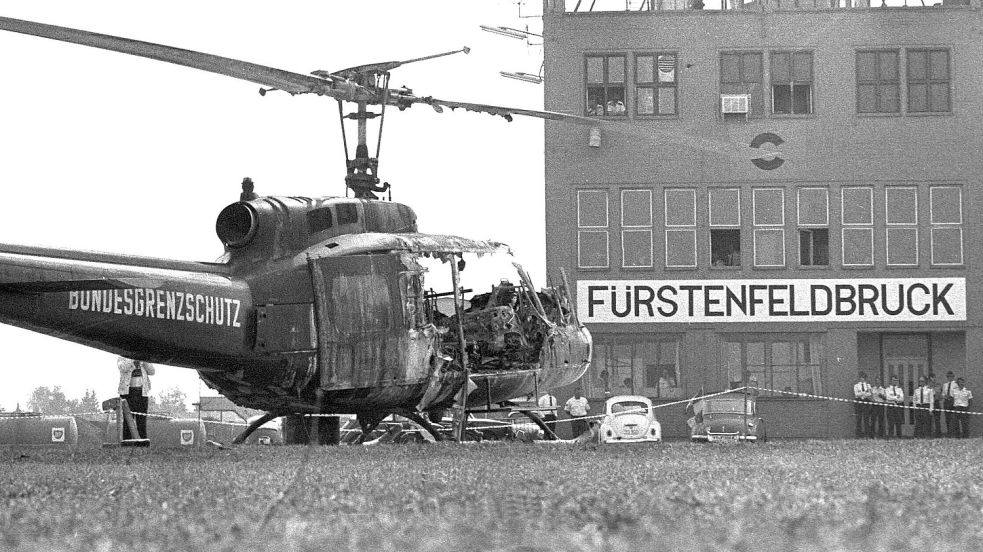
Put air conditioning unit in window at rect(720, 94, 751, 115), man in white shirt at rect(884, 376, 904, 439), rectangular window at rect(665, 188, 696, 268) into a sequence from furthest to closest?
air conditioning unit in window at rect(720, 94, 751, 115) → rectangular window at rect(665, 188, 696, 268) → man in white shirt at rect(884, 376, 904, 439)

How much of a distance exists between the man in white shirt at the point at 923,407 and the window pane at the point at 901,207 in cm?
548

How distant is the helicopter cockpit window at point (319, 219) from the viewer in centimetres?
1917

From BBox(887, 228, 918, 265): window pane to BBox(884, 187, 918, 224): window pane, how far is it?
1.06 ft

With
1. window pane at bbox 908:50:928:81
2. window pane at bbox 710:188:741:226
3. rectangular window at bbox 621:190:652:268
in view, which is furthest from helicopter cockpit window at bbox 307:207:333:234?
window pane at bbox 908:50:928:81

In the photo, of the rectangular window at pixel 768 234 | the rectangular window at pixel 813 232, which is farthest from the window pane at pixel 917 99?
the rectangular window at pixel 768 234

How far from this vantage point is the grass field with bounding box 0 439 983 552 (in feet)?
19.6

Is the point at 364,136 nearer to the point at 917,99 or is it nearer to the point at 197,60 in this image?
the point at 197,60

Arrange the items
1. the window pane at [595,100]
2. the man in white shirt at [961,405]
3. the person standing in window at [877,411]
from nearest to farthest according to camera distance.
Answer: the man in white shirt at [961,405], the person standing in window at [877,411], the window pane at [595,100]

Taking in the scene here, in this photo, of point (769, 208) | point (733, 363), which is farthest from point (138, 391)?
point (769, 208)

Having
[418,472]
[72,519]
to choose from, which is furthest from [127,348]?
[72,519]

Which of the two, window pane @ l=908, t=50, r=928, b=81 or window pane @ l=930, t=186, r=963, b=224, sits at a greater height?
window pane @ l=908, t=50, r=928, b=81

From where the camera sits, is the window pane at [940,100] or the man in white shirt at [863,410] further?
the window pane at [940,100]

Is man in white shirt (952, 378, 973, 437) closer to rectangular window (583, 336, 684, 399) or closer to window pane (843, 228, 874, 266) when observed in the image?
window pane (843, 228, 874, 266)

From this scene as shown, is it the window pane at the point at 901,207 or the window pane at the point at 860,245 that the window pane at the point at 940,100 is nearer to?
the window pane at the point at 901,207
